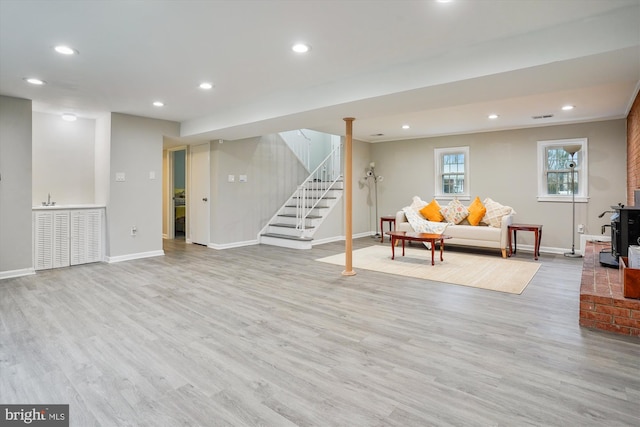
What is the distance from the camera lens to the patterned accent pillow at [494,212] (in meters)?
6.39

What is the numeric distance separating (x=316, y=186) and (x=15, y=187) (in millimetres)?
5534

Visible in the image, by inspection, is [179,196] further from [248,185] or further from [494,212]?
[494,212]

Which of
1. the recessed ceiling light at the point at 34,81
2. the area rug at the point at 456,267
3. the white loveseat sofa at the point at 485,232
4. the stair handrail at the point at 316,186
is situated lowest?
the area rug at the point at 456,267

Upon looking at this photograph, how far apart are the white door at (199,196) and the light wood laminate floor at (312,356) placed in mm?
3109

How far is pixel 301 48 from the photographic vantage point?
3.18 metres

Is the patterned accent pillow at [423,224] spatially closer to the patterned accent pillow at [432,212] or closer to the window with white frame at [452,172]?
the patterned accent pillow at [432,212]

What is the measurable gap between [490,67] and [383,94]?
3.46 feet

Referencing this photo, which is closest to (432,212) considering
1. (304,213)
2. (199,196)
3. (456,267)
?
(456,267)

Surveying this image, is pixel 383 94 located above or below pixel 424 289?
above

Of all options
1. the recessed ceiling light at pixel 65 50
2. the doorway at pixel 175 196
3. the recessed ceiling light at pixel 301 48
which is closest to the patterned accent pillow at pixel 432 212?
the recessed ceiling light at pixel 301 48

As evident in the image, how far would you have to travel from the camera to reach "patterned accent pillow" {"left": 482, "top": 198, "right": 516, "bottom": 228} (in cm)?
639

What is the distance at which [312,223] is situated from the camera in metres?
7.39

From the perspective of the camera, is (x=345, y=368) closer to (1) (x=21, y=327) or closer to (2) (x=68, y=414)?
(2) (x=68, y=414)

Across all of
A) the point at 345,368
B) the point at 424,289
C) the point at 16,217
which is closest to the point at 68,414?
the point at 345,368
